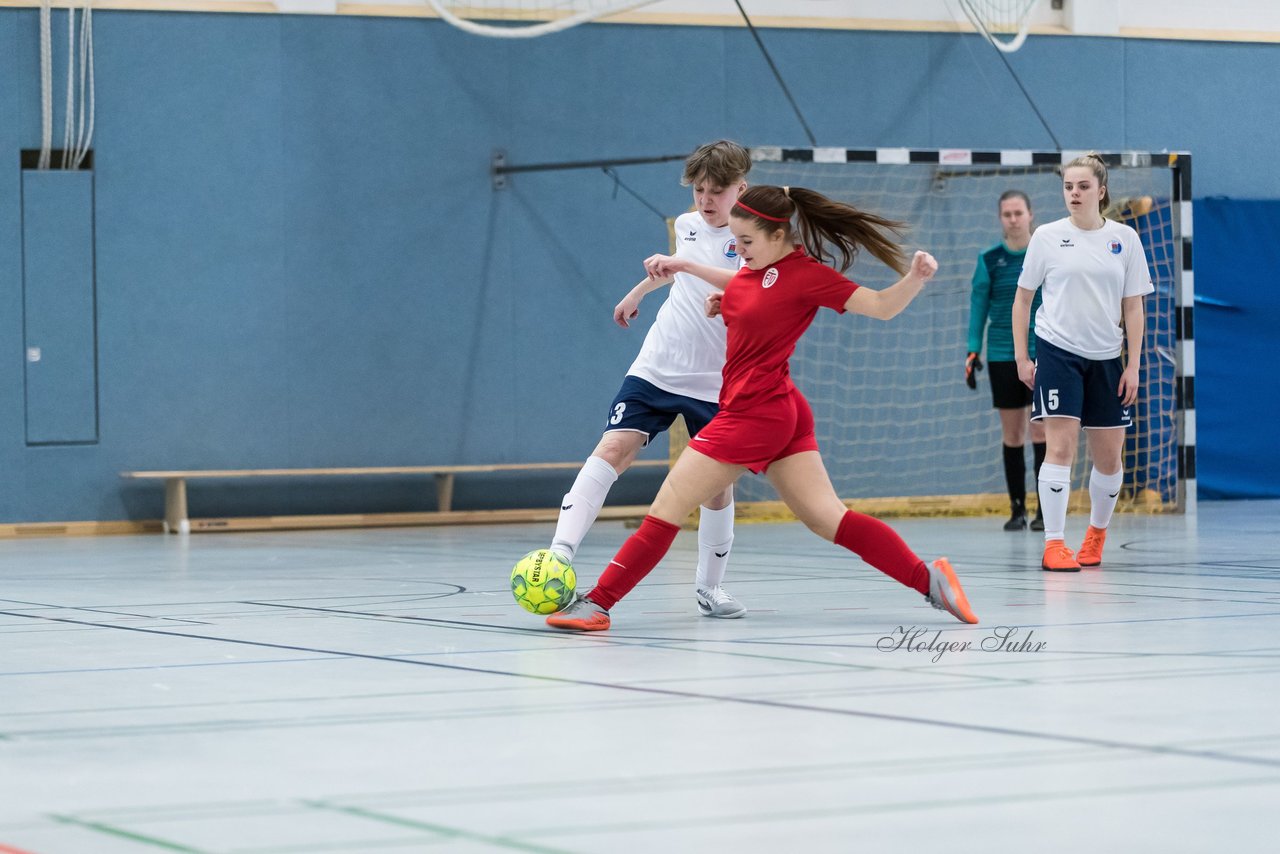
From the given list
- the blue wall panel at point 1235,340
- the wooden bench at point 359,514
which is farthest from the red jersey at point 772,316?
the blue wall panel at point 1235,340

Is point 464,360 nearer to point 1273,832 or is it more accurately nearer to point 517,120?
point 517,120

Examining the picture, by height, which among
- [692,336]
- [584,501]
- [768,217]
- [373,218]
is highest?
[373,218]

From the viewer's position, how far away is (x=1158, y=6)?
16.5 m

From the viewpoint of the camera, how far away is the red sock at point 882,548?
6062 mm

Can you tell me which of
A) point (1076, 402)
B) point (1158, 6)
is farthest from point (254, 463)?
point (1158, 6)

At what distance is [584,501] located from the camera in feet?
21.4

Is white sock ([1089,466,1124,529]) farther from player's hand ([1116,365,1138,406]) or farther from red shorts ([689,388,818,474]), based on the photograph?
red shorts ([689,388,818,474])

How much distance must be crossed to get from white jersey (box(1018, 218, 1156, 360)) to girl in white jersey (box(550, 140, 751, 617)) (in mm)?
2212

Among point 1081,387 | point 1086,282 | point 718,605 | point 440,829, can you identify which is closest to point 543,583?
point 718,605

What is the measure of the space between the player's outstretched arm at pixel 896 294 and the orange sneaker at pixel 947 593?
0.84 m

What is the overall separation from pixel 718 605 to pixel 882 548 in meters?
0.76

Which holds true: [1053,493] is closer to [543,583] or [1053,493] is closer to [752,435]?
[752,435]

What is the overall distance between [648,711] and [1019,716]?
0.81m

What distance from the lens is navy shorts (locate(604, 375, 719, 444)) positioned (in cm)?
671
